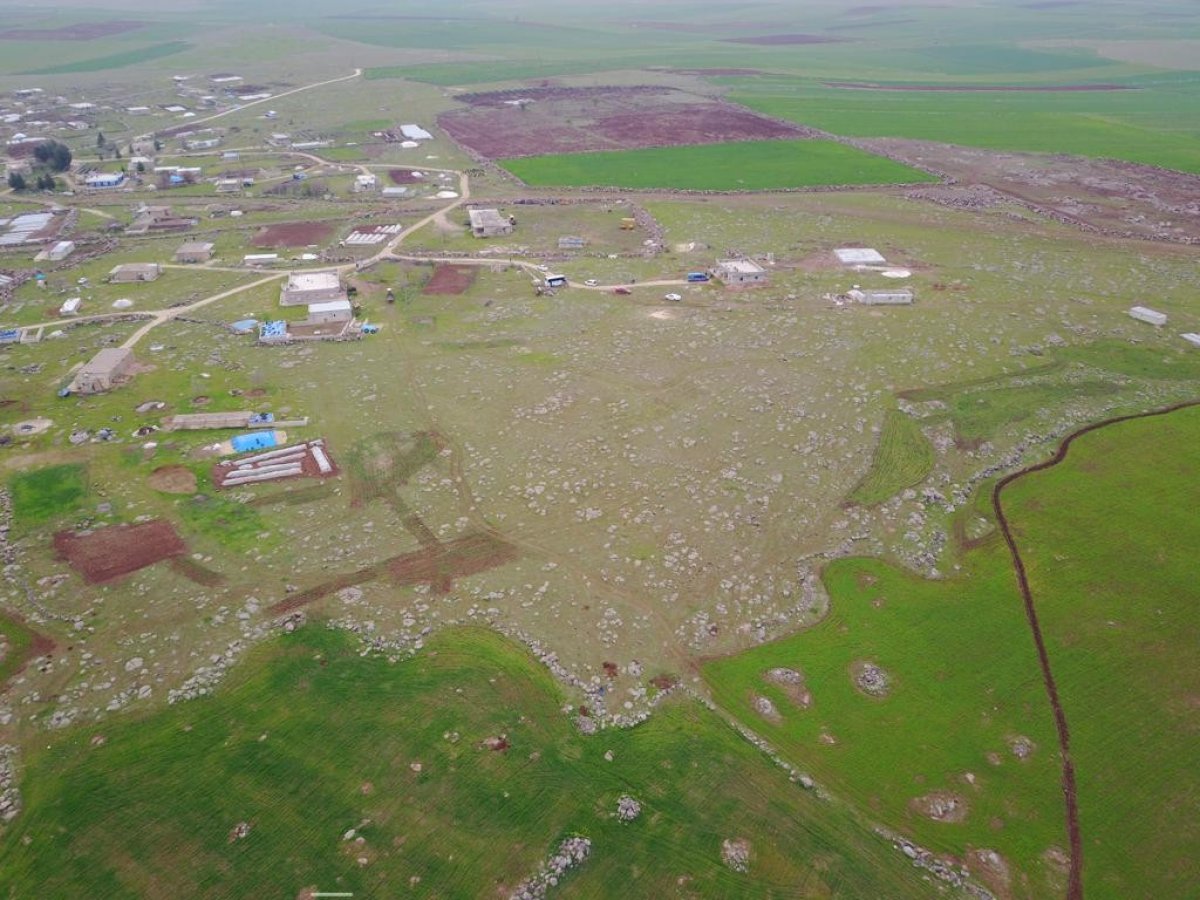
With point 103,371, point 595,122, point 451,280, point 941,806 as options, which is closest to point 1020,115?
point 595,122

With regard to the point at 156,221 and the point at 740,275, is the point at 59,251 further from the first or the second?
the point at 740,275

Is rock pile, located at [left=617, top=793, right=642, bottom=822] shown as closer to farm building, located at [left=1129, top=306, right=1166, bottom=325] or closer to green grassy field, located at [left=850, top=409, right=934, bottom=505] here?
green grassy field, located at [left=850, top=409, right=934, bottom=505]

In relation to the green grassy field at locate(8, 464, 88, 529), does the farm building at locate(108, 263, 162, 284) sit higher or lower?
higher

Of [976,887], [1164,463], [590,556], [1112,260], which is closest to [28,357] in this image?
[590,556]

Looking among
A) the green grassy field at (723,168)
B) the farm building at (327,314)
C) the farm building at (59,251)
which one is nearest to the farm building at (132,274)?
the farm building at (59,251)

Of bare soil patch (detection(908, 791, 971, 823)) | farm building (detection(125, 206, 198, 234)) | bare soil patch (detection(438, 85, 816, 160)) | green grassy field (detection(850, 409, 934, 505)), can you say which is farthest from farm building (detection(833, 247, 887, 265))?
farm building (detection(125, 206, 198, 234))

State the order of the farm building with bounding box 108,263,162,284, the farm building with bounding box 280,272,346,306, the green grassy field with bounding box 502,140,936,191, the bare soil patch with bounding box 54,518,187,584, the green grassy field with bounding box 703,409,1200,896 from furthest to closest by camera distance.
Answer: the green grassy field with bounding box 502,140,936,191 → the farm building with bounding box 108,263,162,284 → the farm building with bounding box 280,272,346,306 → the bare soil patch with bounding box 54,518,187,584 → the green grassy field with bounding box 703,409,1200,896
